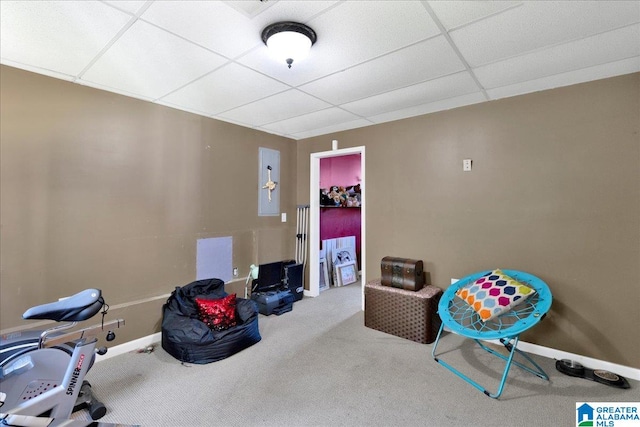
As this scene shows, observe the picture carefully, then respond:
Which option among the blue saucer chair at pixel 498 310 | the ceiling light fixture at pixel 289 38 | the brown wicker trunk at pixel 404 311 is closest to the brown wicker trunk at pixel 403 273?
the brown wicker trunk at pixel 404 311

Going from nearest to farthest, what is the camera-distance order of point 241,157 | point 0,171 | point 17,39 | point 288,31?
point 288,31, point 17,39, point 0,171, point 241,157

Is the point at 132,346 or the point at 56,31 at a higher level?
the point at 56,31

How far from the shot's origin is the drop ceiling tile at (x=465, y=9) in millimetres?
1575

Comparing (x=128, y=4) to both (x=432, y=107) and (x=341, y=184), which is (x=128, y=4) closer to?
(x=432, y=107)

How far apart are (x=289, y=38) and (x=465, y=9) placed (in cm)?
102

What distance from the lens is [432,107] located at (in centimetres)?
320

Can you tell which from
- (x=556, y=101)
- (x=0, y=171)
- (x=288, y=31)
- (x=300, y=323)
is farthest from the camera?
(x=300, y=323)

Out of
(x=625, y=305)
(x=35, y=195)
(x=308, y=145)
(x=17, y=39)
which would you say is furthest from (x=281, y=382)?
(x=308, y=145)

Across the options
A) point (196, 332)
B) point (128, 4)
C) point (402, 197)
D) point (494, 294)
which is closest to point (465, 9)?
point (128, 4)

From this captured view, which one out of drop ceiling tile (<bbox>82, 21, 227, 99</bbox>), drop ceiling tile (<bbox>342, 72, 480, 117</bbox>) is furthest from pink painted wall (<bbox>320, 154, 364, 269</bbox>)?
drop ceiling tile (<bbox>82, 21, 227, 99</bbox>)

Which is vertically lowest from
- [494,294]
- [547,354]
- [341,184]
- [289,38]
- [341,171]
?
[547,354]

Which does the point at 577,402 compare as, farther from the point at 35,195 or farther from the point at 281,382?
the point at 35,195

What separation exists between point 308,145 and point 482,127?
2471 millimetres

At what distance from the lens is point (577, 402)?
202 centimetres
